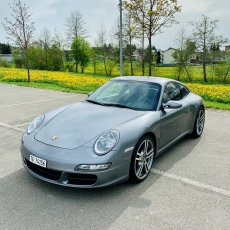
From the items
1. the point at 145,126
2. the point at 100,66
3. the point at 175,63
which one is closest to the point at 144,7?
the point at 175,63

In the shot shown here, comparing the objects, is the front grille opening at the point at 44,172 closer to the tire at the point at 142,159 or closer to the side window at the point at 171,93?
the tire at the point at 142,159

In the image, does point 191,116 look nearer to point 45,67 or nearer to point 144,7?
point 144,7

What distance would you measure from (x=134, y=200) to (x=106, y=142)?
0.75 metres

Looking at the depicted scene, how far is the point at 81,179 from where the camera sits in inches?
107

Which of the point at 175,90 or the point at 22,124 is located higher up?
the point at 175,90

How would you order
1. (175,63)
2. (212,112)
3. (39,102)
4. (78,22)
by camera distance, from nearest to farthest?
(212,112)
(39,102)
(175,63)
(78,22)

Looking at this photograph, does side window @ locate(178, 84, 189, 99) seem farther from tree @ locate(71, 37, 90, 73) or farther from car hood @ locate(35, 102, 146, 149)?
tree @ locate(71, 37, 90, 73)

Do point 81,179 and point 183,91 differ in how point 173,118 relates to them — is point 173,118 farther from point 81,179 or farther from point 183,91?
point 81,179

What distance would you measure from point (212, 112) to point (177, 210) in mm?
5968

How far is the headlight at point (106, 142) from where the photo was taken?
2.76 metres

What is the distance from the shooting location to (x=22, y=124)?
6062mm

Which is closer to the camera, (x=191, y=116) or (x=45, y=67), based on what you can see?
(x=191, y=116)

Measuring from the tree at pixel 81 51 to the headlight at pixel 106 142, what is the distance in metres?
46.0

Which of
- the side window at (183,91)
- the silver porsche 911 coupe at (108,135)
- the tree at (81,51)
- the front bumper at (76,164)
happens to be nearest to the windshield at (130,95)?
the silver porsche 911 coupe at (108,135)
